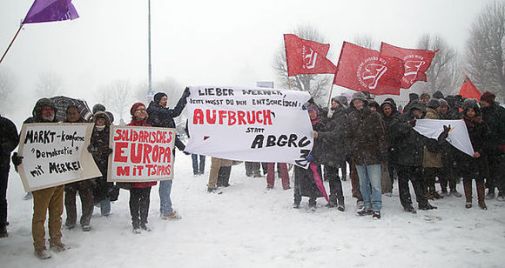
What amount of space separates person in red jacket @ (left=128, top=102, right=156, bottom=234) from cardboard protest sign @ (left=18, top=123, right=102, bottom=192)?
0.65 meters

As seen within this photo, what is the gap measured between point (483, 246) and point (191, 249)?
165 inches

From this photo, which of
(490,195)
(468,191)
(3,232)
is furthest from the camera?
(490,195)

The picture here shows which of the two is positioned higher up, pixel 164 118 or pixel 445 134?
pixel 164 118

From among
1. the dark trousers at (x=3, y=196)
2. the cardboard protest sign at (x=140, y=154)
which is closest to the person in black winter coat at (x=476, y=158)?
the cardboard protest sign at (x=140, y=154)

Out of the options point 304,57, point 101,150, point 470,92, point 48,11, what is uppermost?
point 48,11

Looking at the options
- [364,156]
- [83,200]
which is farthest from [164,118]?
[364,156]

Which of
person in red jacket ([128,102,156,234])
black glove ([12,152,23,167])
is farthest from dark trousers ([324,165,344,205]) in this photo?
black glove ([12,152,23,167])

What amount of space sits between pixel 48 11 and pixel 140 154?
296 cm

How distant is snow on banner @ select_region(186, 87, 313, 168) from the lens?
6523mm

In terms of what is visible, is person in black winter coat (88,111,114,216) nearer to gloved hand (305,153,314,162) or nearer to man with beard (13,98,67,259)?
man with beard (13,98,67,259)

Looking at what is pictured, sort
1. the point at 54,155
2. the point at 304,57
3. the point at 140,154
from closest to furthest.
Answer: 1. the point at 54,155
2. the point at 140,154
3. the point at 304,57

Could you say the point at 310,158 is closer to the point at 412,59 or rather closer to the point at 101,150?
the point at 101,150

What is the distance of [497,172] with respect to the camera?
24.4ft

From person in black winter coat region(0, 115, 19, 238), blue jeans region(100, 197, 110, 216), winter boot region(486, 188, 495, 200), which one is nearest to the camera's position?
person in black winter coat region(0, 115, 19, 238)
